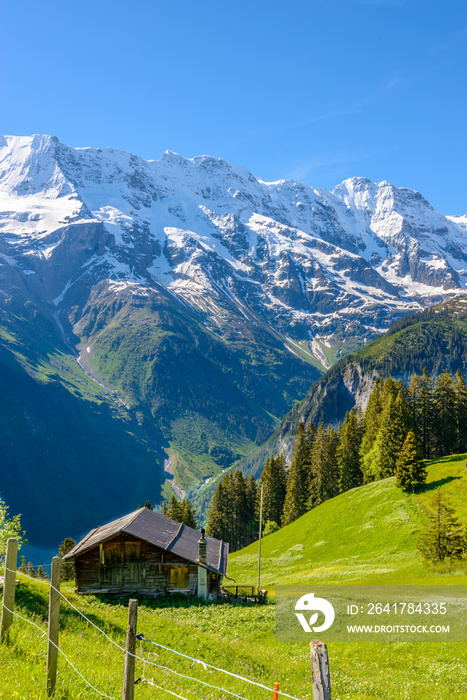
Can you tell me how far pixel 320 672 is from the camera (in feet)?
25.0

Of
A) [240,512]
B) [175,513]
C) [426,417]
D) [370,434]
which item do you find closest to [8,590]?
[370,434]

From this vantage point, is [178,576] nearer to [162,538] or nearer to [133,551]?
[162,538]

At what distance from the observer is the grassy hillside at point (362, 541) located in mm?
51531

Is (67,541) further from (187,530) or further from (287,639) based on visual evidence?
(287,639)

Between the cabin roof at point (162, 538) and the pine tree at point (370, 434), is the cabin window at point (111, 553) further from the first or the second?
the pine tree at point (370, 434)

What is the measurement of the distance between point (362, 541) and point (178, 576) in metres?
32.0

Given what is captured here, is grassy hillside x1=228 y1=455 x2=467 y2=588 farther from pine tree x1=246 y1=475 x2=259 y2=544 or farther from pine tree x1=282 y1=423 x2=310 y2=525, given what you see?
pine tree x1=246 y1=475 x2=259 y2=544

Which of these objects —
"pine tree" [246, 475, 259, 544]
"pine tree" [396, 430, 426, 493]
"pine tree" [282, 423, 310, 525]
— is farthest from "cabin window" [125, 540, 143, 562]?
"pine tree" [246, 475, 259, 544]

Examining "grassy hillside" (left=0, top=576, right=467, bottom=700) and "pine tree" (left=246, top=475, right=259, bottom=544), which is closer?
"grassy hillside" (left=0, top=576, right=467, bottom=700)

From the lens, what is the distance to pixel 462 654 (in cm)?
2117

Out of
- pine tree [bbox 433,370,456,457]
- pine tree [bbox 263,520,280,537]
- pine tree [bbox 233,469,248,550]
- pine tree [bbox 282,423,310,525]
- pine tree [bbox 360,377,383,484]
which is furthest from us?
pine tree [bbox 233,469,248,550]

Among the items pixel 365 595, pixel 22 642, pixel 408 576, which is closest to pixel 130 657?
pixel 22 642

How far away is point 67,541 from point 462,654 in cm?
9619

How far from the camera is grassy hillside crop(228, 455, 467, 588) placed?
51531 mm
